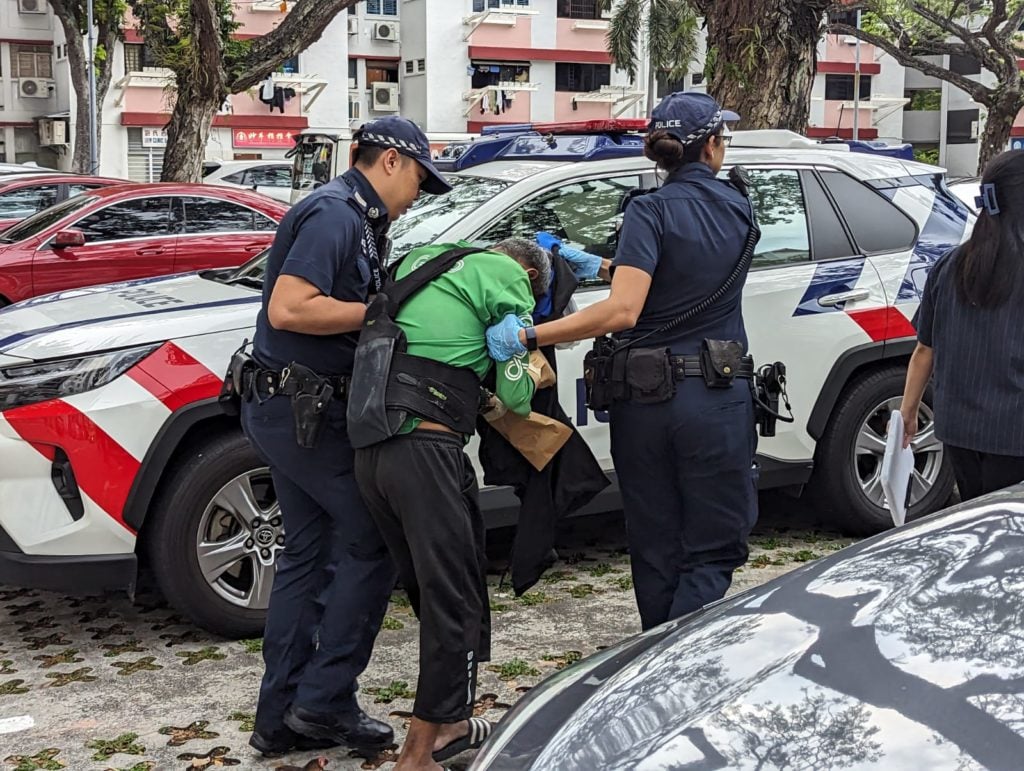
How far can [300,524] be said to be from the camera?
3.87 metres

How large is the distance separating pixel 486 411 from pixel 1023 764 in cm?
210

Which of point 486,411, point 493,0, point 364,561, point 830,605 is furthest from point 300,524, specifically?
point 493,0

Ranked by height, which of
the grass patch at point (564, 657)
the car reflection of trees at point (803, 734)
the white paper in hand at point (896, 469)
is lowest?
the grass patch at point (564, 657)

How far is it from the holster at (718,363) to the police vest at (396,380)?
751 millimetres

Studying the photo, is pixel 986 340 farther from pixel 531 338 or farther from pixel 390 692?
pixel 390 692

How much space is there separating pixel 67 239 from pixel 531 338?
804 cm

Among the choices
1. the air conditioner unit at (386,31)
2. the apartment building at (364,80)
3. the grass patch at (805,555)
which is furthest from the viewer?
the air conditioner unit at (386,31)

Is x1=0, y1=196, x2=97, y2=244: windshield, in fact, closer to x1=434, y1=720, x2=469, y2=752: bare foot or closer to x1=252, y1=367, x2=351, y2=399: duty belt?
x1=252, y1=367, x2=351, y2=399: duty belt

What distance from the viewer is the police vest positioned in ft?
11.2

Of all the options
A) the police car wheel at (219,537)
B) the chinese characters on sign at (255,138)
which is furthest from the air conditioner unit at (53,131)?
the police car wheel at (219,537)

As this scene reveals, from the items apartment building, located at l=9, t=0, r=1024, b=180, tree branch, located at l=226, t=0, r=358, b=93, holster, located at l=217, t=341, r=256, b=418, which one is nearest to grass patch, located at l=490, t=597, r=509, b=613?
holster, located at l=217, t=341, r=256, b=418

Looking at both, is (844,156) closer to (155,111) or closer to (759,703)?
(759,703)

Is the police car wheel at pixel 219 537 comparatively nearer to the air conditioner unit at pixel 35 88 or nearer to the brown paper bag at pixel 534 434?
the brown paper bag at pixel 534 434

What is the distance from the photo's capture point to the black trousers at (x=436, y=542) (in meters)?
3.46
